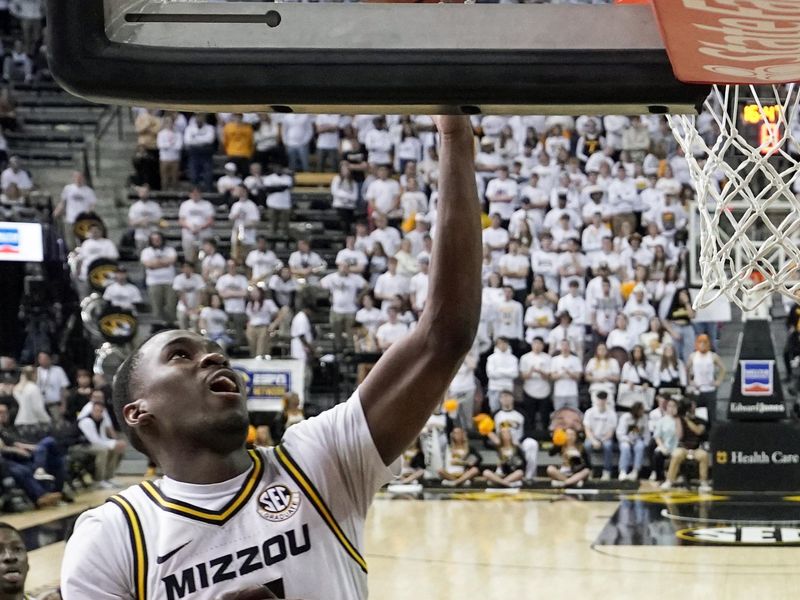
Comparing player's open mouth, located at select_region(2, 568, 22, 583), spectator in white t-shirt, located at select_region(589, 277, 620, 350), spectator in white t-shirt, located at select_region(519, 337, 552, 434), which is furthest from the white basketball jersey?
spectator in white t-shirt, located at select_region(589, 277, 620, 350)

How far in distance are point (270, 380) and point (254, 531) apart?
1144 cm

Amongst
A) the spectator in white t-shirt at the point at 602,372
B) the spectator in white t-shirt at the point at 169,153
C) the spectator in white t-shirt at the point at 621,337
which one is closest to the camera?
the spectator in white t-shirt at the point at 602,372

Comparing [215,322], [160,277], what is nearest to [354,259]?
[215,322]

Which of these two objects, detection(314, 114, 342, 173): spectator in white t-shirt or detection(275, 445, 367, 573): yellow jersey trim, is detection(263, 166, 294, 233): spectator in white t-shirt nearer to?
detection(314, 114, 342, 173): spectator in white t-shirt

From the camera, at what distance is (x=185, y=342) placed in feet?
8.19

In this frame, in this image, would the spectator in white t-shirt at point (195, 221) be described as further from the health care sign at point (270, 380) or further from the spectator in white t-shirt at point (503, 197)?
the spectator in white t-shirt at point (503, 197)

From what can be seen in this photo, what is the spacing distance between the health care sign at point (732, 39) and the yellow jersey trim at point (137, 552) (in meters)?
1.26

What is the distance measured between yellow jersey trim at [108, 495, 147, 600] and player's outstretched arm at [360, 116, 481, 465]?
47 cm

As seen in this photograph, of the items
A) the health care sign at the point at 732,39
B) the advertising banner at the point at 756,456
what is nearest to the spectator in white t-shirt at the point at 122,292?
the advertising banner at the point at 756,456

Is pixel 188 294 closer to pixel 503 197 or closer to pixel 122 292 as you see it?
pixel 122 292

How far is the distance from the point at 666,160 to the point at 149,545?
45.9ft

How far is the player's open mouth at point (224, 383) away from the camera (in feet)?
7.93

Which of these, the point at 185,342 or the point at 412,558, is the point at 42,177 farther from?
the point at 185,342

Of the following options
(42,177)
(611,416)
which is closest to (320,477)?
(611,416)
